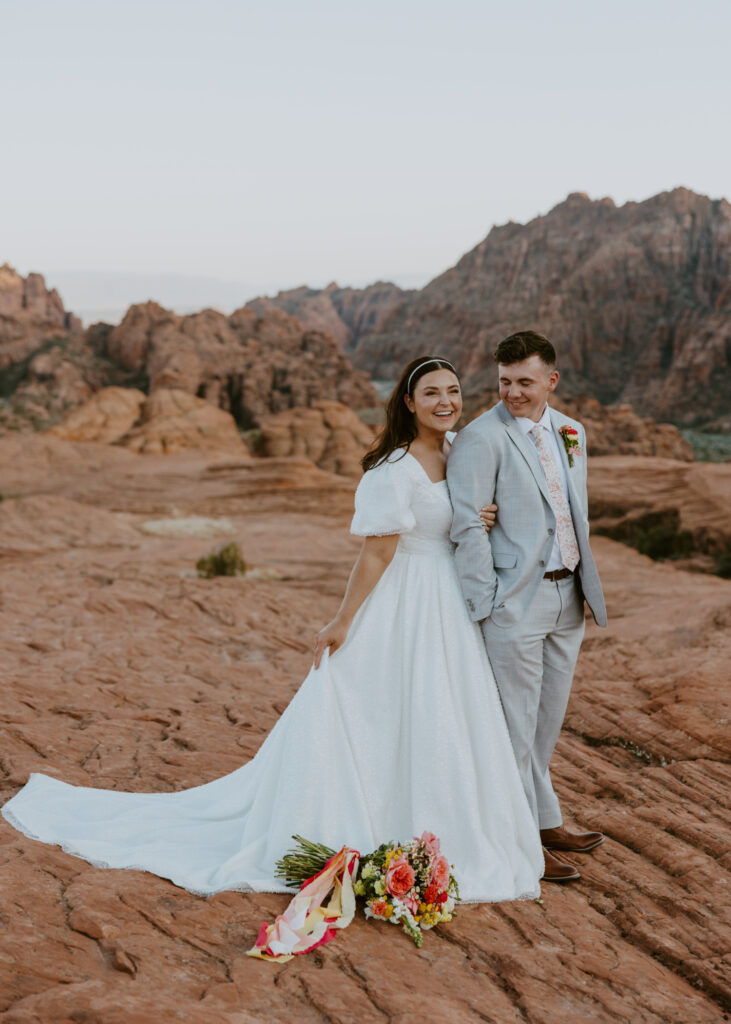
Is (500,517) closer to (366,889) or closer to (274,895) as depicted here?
(366,889)

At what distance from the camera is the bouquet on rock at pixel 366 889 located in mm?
3125

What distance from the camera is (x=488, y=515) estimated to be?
3.62m

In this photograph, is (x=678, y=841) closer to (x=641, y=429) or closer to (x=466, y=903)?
(x=466, y=903)

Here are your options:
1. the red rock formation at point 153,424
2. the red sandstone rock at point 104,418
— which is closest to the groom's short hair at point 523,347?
the red rock formation at point 153,424

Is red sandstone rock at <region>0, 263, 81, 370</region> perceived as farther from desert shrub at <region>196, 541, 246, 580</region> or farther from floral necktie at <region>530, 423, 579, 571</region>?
floral necktie at <region>530, 423, 579, 571</region>

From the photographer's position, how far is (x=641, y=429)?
127ft

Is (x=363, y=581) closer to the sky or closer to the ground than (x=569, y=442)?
closer to the ground

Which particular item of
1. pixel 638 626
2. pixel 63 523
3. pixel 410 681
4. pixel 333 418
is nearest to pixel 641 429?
pixel 333 418

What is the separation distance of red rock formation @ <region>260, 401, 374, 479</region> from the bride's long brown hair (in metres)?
26.3

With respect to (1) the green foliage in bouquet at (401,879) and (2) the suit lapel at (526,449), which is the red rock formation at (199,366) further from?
(1) the green foliage in bouquet at (401,879)

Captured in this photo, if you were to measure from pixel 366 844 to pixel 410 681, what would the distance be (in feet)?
2.29

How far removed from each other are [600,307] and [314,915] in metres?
100

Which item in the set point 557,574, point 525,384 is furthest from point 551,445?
point 557,574

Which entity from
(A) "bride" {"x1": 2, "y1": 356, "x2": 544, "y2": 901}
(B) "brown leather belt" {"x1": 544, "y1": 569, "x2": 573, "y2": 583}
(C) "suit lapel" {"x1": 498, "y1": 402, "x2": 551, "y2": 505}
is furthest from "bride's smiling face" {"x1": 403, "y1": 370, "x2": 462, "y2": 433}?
(B) "brown leather belt" {"x1": 544, "y1": 569, "x2": 573, "y2": 583}
